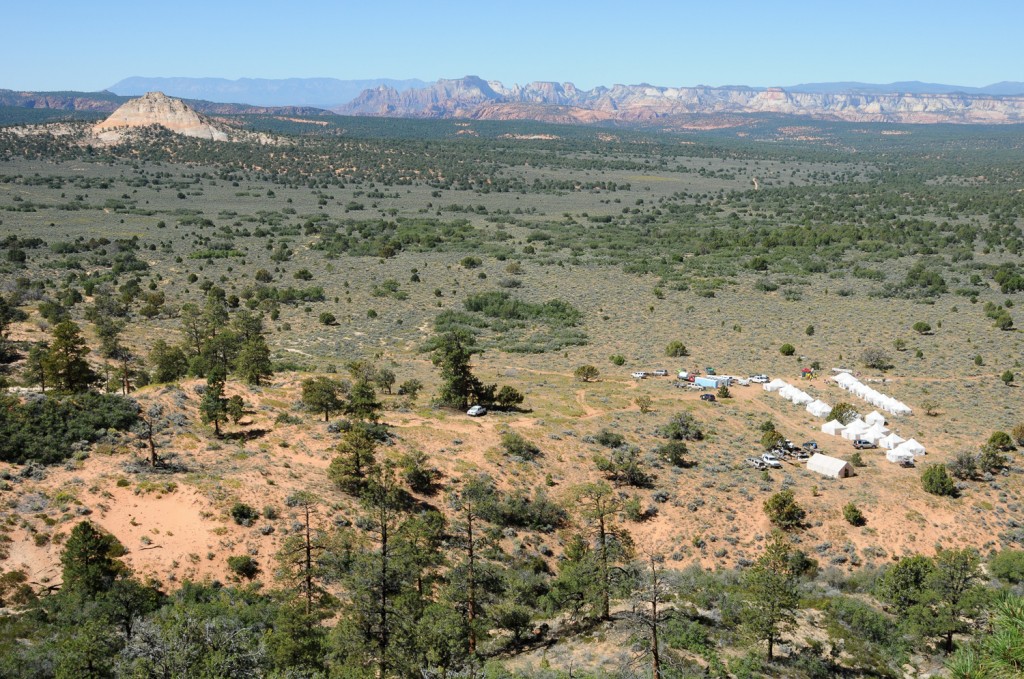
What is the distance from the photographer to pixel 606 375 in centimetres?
5088

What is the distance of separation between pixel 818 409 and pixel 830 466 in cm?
906

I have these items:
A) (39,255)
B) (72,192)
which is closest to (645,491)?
(39,255)

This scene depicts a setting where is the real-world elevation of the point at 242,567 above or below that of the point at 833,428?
above

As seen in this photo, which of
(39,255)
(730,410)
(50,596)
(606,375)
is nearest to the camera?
(50,596)

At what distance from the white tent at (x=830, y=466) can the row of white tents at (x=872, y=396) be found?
10954 millimetres

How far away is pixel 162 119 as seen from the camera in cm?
18412

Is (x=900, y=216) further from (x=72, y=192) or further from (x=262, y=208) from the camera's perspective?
(x=72, y=192)

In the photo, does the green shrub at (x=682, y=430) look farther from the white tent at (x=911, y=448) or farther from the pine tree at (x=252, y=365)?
the pine tree at (x=252, y=365)

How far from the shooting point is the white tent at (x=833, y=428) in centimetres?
4080

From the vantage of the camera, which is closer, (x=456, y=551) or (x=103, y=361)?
(x=456, y=551)

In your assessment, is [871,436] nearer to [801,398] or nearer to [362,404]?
[801,398]

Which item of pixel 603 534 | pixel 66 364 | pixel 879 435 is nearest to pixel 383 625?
pixel 603 534

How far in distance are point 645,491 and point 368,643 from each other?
17.2 m

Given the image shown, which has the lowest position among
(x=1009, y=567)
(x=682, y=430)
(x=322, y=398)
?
(x=1009, y=567)
